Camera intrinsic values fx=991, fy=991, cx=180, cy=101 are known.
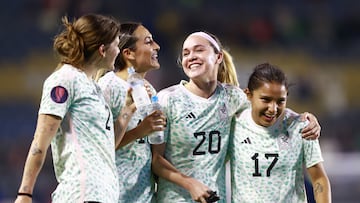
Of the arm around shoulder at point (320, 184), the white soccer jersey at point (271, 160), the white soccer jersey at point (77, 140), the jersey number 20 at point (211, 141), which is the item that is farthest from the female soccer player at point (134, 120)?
the arm around shoulder at point (320, 184)

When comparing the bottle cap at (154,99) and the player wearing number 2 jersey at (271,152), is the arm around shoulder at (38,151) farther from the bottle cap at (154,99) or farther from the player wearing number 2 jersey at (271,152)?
the player wearing number 2 jersey at (271,152)

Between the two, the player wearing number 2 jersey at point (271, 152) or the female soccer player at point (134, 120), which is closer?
the female soccer player at point (134, 120)

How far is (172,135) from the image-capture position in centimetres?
596

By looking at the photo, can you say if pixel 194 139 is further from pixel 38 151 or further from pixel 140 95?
pixel 38 151

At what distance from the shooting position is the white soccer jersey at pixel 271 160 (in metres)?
5.93

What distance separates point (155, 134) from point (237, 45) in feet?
32.9

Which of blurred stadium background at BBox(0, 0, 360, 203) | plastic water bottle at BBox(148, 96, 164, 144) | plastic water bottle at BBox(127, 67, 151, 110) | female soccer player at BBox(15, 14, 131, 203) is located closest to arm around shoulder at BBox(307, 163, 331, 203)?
plastic water bottle at BBox(148, 96, 164, 144)

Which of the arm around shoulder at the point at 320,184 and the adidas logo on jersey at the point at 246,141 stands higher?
the adidas logo on jersey at the point at 246,141

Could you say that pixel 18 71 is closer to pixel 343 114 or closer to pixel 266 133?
pixel 343 114

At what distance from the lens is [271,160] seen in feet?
19.5

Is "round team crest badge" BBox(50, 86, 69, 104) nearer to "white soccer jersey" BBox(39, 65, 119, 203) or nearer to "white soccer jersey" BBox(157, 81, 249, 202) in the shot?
"white soccer jersey" BBox(39, 65, 119, 203)

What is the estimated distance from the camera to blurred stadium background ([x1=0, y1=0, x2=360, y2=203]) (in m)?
13.9

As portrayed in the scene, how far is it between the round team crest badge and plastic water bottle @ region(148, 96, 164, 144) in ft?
2.45

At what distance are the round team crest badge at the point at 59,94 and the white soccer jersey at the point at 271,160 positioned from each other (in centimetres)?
135
